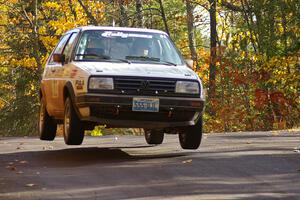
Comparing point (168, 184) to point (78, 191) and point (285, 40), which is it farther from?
point (285, 40)

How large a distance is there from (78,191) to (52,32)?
81.8 ft

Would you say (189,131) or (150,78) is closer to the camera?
(150,78)

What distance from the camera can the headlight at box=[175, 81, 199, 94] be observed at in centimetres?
1097

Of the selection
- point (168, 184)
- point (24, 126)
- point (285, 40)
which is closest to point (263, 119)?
point (285, 40)

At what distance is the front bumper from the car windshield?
96 centimetres

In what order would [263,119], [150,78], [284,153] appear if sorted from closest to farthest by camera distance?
[150,78], [284,153], [263,119]

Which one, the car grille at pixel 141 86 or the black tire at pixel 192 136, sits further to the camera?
the black tire at pixel 192 136

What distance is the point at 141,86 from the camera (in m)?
10.8

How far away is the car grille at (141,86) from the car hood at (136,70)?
0.09 metres

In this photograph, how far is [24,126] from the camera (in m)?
30.7

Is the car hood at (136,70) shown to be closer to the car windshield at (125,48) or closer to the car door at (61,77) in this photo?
the car windshield at (125,48)

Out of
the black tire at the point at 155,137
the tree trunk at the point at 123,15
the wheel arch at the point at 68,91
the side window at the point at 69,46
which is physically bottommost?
the black tire at the point at 155,137

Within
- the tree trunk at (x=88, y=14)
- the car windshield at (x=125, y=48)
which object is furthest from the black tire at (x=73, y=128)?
the tree trunk at (x=88, y=14)

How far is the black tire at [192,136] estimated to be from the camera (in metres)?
11.7
